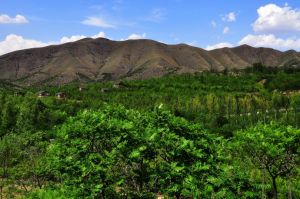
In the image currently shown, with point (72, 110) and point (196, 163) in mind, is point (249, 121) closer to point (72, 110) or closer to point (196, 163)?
point (72, 110)

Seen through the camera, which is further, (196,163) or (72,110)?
(72,110)

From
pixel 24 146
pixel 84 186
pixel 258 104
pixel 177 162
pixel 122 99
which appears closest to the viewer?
pixel 84 186

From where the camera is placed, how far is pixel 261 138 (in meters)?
34.6

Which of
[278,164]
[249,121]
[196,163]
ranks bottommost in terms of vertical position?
[249,121]

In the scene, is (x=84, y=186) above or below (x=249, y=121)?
above

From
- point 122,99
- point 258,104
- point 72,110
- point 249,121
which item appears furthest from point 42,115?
point 258,104

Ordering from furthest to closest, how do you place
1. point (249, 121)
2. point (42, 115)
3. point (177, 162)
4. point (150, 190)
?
1. point (249, 121)
2. point (42, 115)
3. point (150, 190)
4. point (177, 162)

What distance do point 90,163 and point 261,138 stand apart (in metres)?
16.0

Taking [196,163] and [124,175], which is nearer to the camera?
[196,163]

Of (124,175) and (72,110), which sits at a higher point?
(124,175)

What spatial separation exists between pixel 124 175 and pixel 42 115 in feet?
399

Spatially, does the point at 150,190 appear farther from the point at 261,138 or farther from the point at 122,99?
the point at 122,99

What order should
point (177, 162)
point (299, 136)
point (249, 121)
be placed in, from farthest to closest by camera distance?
point (249, 121), point (299, 136), point (177, 162)

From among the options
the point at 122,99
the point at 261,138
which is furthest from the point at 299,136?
the point at 122,99
